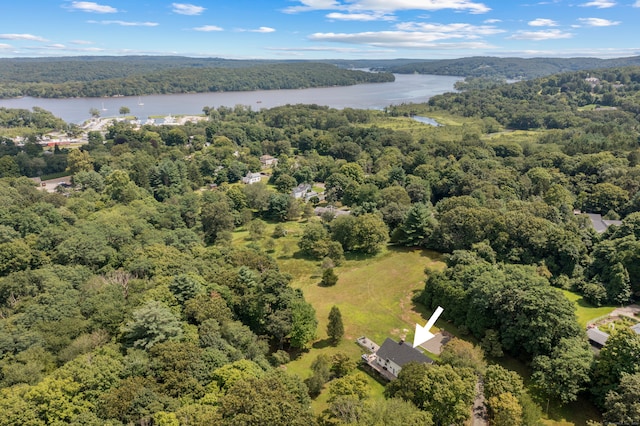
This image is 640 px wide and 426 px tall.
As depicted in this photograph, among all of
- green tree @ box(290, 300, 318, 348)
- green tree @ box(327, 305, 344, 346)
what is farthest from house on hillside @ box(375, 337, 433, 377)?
green tree @ box(290, 300, 318, 348)

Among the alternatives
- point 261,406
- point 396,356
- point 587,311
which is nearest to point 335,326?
point 396,356

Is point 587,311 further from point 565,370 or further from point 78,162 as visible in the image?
point 78,162

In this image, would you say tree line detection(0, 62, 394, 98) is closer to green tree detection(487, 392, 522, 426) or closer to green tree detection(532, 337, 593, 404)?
green tree detection(532, 337, 593, 404)

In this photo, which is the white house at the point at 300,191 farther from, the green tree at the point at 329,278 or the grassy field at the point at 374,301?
the green tree at the point at 329,278

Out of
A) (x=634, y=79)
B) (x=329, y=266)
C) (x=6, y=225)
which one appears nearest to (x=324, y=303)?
(x=329, y=266)

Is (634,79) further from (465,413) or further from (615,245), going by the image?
(465,413)

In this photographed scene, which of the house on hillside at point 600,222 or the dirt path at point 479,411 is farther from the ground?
the house on hillside at point 600,222

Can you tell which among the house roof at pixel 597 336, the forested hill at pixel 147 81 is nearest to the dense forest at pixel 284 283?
the house roof at pixel 597 336
